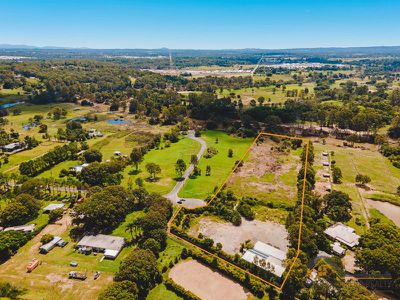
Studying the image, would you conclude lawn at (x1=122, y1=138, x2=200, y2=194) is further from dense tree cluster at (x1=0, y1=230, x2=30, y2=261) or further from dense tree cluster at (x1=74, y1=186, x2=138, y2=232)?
dense tree cluster at (x1=0, y1=230, x2=30, y2=261)

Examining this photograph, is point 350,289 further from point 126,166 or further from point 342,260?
point 126,166

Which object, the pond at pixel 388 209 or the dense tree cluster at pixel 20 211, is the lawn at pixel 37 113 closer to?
the dense tree cluster at pixel 20 211

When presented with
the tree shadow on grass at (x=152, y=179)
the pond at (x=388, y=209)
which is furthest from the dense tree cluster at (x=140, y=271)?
the pond at (x=388, y=209)

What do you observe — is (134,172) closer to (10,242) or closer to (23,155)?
(10,242)

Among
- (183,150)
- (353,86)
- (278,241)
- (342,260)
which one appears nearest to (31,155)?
(183,150)

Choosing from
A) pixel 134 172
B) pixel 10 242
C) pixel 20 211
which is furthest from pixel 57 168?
pixel 10 242
